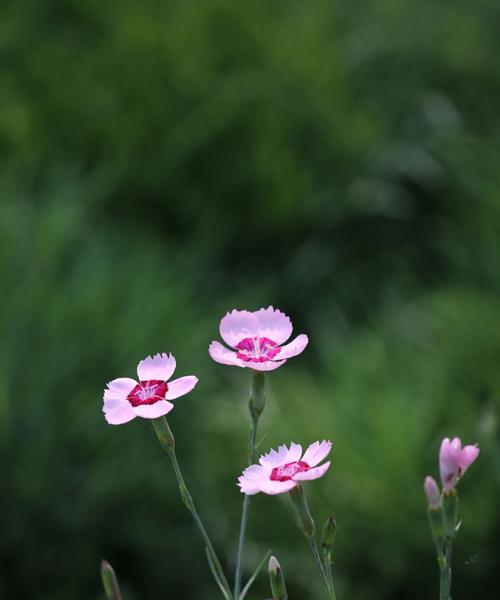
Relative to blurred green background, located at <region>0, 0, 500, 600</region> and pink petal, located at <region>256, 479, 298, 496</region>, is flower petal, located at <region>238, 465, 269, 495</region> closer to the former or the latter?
pink petal, located at <region>256, 479, 298, 496</region>

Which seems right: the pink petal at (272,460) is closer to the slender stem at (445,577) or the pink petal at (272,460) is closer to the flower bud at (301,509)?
the flower bud at (301,509)

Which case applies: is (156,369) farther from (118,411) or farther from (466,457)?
(466,457)

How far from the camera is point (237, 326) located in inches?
33.3

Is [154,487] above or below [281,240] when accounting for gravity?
below

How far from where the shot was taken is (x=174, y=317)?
2475 mm

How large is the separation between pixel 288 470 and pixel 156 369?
142mm

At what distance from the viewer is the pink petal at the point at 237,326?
0.83 meters

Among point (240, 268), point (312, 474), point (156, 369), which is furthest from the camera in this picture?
point (240, 268)

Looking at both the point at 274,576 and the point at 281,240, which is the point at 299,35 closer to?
the point at 281,240

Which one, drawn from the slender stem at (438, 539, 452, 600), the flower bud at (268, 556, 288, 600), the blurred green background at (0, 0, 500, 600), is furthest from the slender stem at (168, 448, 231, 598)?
the blurred green background at (0, 0, 500, 600)

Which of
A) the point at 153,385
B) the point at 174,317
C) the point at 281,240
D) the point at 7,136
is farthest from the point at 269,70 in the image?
the point at 153,385

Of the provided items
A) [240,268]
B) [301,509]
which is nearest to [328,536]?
[301,509]

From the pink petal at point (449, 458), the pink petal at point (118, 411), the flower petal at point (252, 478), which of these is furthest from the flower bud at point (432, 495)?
the pink petal at point (118, 411)

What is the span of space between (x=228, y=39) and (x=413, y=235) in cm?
89
